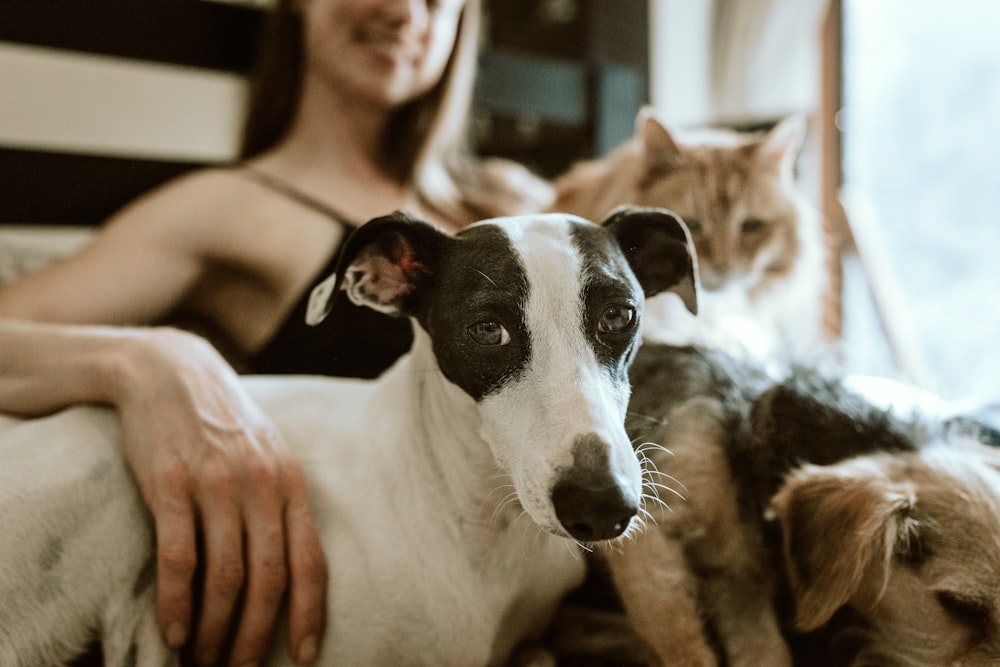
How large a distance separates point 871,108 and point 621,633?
75.1 inches

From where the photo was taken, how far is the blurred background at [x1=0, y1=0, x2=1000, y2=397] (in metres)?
1.56

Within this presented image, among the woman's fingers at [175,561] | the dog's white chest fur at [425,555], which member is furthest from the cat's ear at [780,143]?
the woman's fingers at [175,561]

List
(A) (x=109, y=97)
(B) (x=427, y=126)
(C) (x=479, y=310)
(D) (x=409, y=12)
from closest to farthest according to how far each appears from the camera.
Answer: (C) (x=479, y=310) < (D) (x=409, y=12) < (B) (x=427, y=126) < (A) (x=109, y=97)

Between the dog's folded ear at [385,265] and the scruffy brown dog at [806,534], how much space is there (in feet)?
0.84

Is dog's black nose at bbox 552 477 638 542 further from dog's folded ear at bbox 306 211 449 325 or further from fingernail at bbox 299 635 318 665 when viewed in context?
fingernail at bbox 299 635 318 665

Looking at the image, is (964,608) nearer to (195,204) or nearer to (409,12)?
(409,12)

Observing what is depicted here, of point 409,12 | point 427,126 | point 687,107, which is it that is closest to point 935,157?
point 687,107

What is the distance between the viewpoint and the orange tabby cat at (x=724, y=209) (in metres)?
0.92

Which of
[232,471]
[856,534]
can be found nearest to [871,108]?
[856,534]

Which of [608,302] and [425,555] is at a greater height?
[608,302]

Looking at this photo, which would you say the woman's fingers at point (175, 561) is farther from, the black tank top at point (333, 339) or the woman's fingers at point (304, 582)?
the black tank top at point (333, 339)

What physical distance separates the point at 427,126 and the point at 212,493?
2.64 ft

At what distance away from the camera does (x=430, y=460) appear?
0.78 metres

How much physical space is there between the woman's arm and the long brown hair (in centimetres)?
51
